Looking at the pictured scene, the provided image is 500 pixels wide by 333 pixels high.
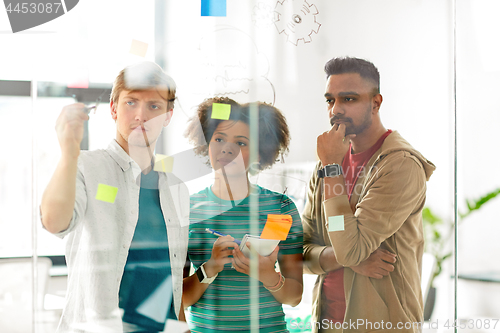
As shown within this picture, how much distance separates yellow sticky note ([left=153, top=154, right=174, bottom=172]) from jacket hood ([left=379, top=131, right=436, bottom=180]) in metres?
→ 0.67

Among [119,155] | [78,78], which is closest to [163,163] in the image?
[119,155]

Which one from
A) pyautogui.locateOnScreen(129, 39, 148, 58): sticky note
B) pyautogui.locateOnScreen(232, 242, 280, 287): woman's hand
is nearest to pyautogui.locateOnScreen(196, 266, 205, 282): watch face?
pyautogui.locateOnScreen(232, 242, 280, 287): woman's hand

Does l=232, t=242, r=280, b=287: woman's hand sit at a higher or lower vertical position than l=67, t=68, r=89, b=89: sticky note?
lower

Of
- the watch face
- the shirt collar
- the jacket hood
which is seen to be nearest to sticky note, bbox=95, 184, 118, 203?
the shirt collar

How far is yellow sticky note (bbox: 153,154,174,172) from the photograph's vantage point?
1.25 metres

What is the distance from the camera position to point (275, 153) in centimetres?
133

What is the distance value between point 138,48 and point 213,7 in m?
0.27

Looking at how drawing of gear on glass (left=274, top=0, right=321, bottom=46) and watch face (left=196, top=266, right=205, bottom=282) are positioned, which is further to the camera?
drawing of gear on glass (left=274, top=0, right=321, bottom=46)

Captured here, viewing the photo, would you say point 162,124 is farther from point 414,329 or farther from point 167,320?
point 414,329

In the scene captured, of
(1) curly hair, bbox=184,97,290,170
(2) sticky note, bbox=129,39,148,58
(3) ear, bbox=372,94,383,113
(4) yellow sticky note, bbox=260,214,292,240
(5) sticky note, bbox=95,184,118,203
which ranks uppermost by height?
(2) sticky note, bbox=129,39,148,58

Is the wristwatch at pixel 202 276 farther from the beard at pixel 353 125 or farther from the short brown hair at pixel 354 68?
the short brown hair at pixel 354 68

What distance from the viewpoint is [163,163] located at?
1.25m

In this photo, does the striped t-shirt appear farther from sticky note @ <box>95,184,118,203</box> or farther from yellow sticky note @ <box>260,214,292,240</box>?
sticky note @ <box>95,184,118,203</box>

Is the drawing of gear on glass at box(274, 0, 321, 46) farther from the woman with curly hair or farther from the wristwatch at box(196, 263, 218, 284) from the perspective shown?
the wristwatch at box(196, 263, 218, 284)
